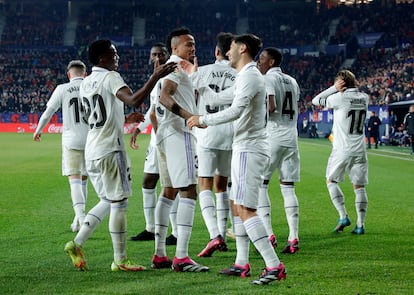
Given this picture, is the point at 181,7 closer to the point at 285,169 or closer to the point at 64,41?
the point at 64,41

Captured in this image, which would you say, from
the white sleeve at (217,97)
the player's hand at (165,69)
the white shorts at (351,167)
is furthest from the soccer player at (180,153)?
the white shorts at (351,167)

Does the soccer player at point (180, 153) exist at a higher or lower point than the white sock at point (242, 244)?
higher

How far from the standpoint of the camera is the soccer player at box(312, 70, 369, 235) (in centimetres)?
1041

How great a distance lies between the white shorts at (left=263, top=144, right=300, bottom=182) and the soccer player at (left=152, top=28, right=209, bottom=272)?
72.6 inches

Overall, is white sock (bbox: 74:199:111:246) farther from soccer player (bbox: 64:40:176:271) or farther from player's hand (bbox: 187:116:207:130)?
player's hand (bbox: 187:116:207:130)

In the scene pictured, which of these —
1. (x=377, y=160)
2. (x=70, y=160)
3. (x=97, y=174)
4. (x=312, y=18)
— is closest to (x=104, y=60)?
(x=97, y=174)

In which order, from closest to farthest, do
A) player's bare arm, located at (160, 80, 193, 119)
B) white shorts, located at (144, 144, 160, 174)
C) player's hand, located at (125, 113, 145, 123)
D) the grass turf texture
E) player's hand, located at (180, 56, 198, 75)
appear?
the grass turf texture → player's bare arm, located at (160, 80, 193, 119) → player's hand, located at (180, 56, 198, 75) → player's hand, located at (125, 113, 145, 123) → white shorts, located at (144, 144, 160, 174)

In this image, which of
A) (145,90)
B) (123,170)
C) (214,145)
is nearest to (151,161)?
(214,145)

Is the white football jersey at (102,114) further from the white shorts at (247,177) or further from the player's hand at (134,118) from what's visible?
the white shorts at (247,177)

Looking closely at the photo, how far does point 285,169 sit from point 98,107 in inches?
113

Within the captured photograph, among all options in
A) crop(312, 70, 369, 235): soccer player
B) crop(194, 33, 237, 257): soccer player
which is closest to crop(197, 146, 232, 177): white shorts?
crop(194, 33, 237, 257): soccer player

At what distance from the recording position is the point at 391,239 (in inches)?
382

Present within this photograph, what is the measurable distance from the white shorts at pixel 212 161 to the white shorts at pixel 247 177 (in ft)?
5.77

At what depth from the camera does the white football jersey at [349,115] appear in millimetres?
10430
